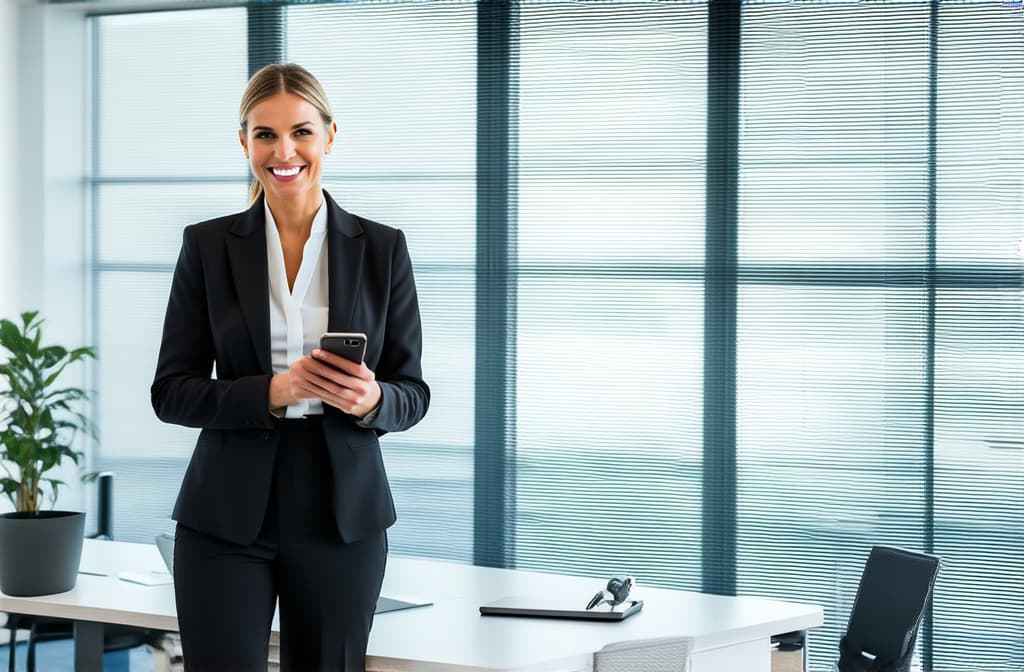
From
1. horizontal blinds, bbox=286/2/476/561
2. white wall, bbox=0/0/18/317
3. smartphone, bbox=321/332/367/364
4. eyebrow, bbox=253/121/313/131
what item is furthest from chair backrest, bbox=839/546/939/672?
white wall, bbox=0/0/18/317

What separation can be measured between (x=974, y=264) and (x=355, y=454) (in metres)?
3.43

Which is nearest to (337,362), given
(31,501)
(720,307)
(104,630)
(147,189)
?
(104,630)

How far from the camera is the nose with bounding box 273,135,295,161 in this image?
7.08 ft

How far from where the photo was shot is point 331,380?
205 centimetres

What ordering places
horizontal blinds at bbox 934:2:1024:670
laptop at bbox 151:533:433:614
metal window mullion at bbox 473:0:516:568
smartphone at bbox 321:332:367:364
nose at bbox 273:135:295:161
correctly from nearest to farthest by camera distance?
smartphone at bbox 321:332:367:364
nose at bbox 273:135:295:161
laptop at bbox 151:533:433:614
horizontal blinds at bbox 934:2:1024:670
metal window mullion at bbox 473:0:516:568

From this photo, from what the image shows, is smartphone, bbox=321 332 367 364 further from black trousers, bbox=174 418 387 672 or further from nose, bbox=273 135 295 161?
nose, bbox=273 135 295 161

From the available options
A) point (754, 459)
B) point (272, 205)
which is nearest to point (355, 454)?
point (272, 205)

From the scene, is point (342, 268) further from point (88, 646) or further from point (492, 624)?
point (88, 646)

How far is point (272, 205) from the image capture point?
2.26 metres

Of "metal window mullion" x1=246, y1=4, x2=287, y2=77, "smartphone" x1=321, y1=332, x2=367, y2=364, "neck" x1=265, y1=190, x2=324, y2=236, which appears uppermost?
"metal window mullion" x1=246, y1=4, x2=287, y2=77

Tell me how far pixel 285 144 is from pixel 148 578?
1504 mm

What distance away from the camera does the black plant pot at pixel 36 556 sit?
2967 mm

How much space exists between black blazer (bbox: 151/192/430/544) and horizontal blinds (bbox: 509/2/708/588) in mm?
3063

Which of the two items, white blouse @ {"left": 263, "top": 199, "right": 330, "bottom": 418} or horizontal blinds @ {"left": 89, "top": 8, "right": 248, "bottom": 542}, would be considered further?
horizontal blinds @ {"left": 89, "top": 8, "right": 248, "bottom": 542}
